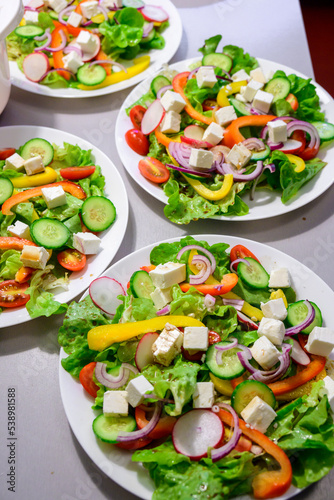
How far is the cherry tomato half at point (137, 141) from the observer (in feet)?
7.97

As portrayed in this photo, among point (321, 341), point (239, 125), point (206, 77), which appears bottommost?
point (321, 341)

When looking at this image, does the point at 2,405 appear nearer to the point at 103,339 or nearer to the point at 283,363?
the point at 103,339

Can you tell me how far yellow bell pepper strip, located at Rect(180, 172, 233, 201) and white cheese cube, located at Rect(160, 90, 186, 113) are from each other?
0.42m

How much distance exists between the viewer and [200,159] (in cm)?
226

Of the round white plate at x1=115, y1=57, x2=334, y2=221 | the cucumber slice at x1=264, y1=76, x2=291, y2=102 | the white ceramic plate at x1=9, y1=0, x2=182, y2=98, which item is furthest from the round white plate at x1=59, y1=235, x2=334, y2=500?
the white ceramic plate at x1=9, y1=0, x2=182, y2=98

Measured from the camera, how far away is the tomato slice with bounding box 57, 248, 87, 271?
6.59 ft

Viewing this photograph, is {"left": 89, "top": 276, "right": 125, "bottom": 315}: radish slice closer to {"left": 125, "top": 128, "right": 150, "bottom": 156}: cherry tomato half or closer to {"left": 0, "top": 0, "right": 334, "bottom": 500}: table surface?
{"left": 0, "top": 0, "right": 334, "bottom": 500}: table surface

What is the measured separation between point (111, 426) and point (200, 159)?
4.18 feet

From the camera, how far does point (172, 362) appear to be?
173 cm

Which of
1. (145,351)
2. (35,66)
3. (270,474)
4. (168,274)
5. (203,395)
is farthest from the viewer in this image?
(35,66)

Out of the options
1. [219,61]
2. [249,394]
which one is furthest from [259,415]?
[219,61]

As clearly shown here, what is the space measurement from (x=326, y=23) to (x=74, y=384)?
487 cm

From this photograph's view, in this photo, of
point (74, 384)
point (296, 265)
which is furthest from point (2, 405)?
point (296, 265)

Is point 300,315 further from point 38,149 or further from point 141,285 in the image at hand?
point 38,149
